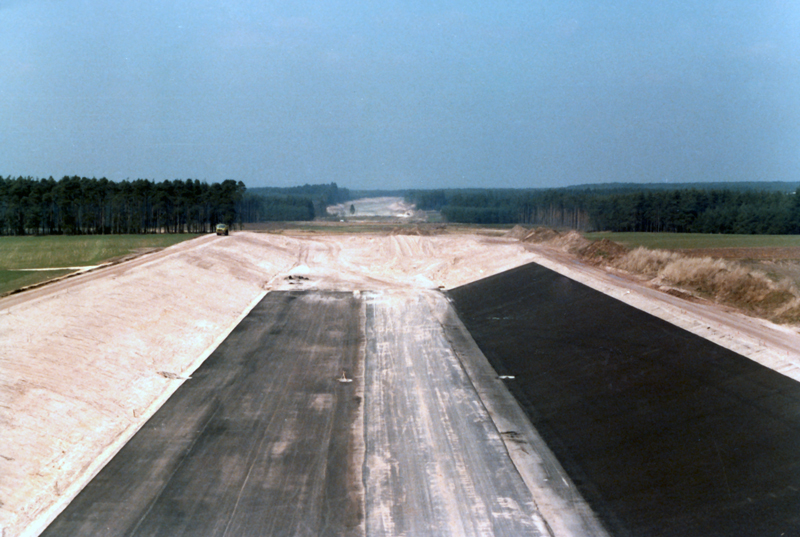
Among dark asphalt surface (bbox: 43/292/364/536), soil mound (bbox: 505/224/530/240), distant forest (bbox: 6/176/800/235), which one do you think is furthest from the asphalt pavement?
soil mound (bbox: 505/224/530/240)

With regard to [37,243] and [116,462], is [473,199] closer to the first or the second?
[37,243]

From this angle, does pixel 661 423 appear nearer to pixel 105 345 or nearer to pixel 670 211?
pixel 105 345

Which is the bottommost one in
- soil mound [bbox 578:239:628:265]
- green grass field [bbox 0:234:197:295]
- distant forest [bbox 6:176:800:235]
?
green grass field [bbox 0:234:197:295]

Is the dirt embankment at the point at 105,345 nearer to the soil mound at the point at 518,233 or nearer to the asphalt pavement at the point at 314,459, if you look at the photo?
the asphalt pavement at the point at 314,459

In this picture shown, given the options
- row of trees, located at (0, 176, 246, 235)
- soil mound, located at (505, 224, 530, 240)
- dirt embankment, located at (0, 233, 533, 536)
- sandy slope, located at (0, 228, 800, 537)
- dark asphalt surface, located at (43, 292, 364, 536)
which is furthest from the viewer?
soil mound, located at (505, 224, 530, 240)

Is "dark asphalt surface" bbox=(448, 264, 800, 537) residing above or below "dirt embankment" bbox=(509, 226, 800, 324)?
below

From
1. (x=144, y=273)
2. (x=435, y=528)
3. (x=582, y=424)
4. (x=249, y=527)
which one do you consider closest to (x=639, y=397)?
(x=582, y=424)

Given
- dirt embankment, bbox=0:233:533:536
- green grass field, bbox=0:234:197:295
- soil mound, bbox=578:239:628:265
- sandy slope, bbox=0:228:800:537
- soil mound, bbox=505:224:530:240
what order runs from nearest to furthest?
1. dirt embankment, bbox=0:233:533:536
2. sandy slope, bbox=0:228:800:537
3. green grass field, bbox=0:234:197:295
4. soil mound, bbox=578:239:628:265
5. soil mound, bbox=505:224:530:240

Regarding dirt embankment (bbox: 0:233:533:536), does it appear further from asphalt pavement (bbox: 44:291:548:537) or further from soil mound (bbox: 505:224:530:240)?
soil mound (bbox: 505:224:530:240)
